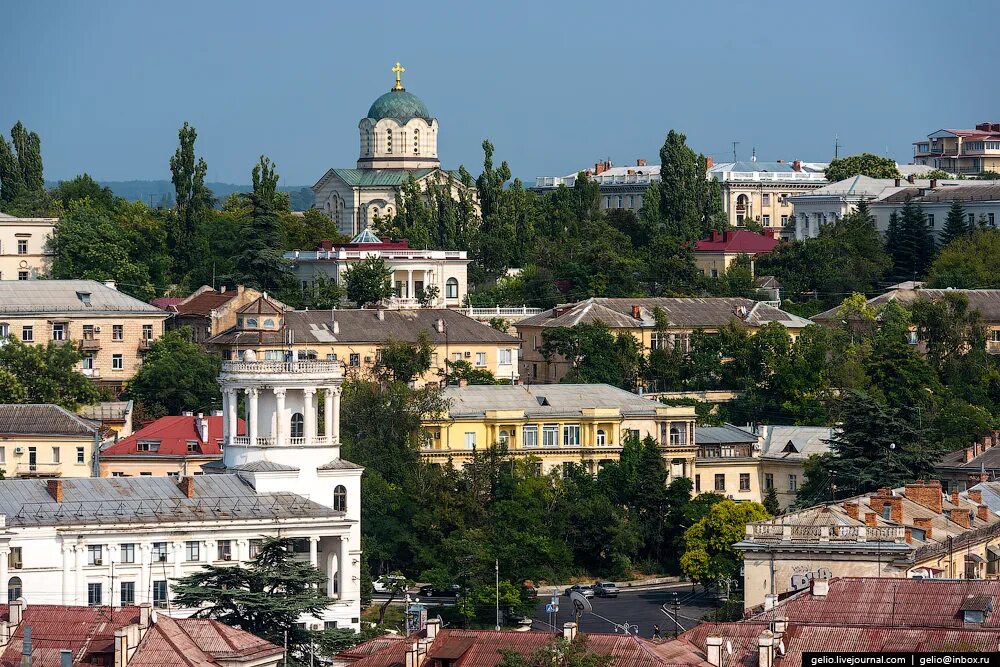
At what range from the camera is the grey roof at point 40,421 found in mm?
107562

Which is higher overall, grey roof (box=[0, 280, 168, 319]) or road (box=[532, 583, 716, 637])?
grey roof (box=[0, 280, 168, 319])

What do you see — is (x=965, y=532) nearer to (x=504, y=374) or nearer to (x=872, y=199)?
(x=504, y=374)

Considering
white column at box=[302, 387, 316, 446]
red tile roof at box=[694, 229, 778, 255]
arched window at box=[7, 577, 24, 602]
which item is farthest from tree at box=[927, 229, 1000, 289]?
arched window at box=[7, 577, 24, 602]

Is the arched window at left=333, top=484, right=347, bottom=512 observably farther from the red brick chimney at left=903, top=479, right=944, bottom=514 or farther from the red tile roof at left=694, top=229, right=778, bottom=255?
the red tile roof at left=694, top=229, right=778, bottom=255

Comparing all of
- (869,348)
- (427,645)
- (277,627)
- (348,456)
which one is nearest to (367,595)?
(348,456)

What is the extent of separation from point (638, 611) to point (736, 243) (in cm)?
6449

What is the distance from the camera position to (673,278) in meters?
145

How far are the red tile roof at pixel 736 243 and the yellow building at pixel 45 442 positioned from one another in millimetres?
52667

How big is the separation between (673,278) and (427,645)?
8499 cm

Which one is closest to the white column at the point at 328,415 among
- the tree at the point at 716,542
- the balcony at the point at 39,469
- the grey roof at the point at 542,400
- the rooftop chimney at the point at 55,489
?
the rooftop chimney at the point at 55,489

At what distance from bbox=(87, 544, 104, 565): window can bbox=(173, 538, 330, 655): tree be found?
7.33 meters

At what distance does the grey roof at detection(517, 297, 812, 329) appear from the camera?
131 meters

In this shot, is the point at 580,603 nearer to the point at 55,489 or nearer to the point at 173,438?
the point at 55,489

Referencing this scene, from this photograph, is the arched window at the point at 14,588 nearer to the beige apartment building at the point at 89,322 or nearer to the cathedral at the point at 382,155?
the beige apartment building at the point at 89,322
